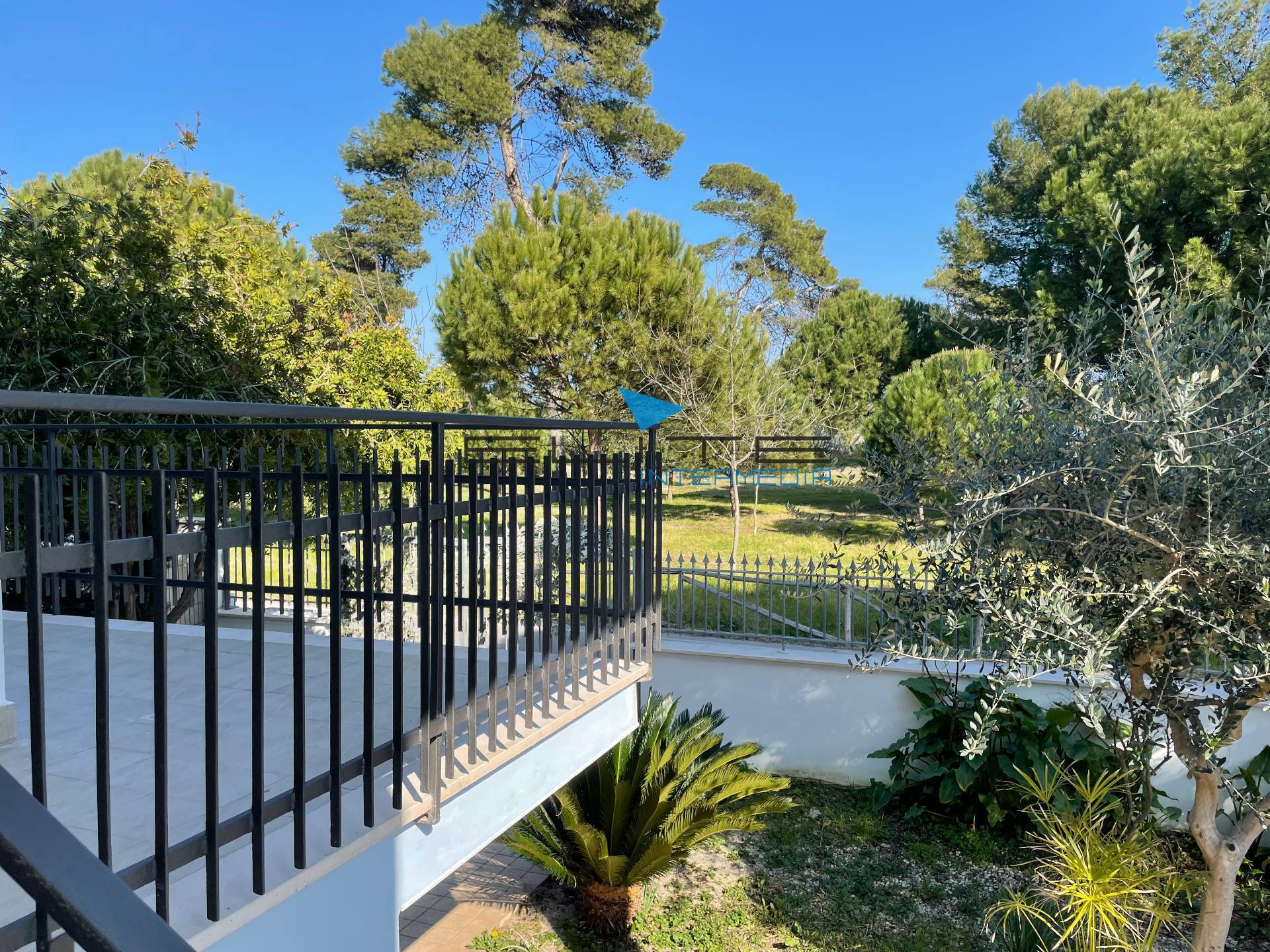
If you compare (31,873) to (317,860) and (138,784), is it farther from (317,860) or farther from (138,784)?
(138,784)

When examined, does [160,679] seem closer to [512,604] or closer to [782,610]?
[512,604]

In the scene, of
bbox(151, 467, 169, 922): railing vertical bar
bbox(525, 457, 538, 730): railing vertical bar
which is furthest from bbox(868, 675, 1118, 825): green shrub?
bbox(151, 467, 169, 922): railing vertical bar

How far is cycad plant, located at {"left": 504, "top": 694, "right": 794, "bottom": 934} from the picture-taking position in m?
5.53

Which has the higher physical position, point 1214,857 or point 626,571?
point 626,571

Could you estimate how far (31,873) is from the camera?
0.77 metres

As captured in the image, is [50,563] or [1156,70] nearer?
[50,563]

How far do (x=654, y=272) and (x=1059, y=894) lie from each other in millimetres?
14190

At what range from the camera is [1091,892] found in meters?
4.61

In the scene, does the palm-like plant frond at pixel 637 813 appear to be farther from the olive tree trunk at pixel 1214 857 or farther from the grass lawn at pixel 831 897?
the olive tree trunk at pixel 1214 857

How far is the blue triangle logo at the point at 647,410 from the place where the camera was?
468cm

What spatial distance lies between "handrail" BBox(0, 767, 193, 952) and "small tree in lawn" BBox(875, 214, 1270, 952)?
3.08 metres

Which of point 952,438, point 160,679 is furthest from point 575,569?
point 160,679

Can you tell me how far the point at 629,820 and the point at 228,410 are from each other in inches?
173

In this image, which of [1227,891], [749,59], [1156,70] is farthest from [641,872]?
[749,59]
